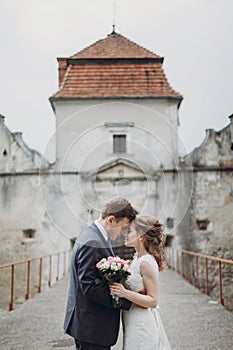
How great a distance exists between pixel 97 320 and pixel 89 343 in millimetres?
130

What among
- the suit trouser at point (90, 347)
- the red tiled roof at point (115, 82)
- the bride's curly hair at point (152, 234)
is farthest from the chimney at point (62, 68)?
the suit trouser at point (90, 347)

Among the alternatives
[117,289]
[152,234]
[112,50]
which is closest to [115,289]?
[117,289]

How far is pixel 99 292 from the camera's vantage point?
232 cm

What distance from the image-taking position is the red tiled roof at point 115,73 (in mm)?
11664

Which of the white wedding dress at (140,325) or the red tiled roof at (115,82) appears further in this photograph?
the red tiled roof at (115,82)

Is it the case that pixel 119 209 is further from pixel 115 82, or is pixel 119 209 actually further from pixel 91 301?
pixel 115 82

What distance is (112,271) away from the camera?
7.57ft

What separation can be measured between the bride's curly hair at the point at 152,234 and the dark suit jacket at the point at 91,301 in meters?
0.23

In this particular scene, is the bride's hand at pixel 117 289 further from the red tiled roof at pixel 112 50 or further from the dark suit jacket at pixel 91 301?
the red tiled roof at pixel 112 50

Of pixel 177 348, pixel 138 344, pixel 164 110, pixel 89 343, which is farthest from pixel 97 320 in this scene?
pixel 164 110

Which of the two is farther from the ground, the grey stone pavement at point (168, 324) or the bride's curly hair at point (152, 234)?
the bride's curly hair at point (152, 234)

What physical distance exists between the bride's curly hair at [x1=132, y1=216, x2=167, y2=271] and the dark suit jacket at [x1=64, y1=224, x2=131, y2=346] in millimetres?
229

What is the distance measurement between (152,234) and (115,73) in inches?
389

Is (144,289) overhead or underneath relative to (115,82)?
underneath
